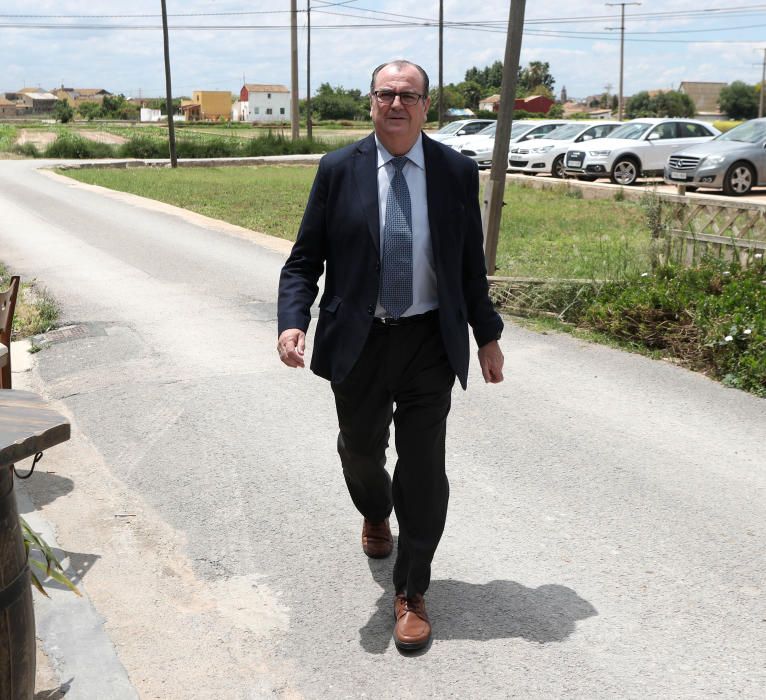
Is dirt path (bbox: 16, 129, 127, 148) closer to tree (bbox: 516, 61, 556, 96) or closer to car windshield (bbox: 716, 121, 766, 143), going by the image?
car windshield (bbox: 716, 121, 766, 143)

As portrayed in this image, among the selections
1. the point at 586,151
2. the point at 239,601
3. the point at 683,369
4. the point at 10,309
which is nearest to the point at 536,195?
the point at 586,151

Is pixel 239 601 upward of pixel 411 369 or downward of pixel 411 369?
downward

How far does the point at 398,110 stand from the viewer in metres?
3.37

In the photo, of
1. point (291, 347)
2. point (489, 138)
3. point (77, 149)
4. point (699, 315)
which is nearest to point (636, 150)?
point (489, 138)

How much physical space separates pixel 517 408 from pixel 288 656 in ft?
10.9

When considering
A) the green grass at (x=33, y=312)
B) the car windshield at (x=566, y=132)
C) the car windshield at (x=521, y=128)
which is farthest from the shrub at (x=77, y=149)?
the green grass at (x=33, y=312)

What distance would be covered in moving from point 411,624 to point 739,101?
127 meters

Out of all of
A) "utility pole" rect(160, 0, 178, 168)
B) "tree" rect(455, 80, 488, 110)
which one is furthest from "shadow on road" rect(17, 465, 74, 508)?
"tree" rect(455, 80, 488, 110)

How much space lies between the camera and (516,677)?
3322 mm

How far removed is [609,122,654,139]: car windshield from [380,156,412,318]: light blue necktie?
22.1 m

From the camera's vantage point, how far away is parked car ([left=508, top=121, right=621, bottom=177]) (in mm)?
26728

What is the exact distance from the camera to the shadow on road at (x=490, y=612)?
3.60 metres

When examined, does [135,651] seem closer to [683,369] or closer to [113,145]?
[683,369]

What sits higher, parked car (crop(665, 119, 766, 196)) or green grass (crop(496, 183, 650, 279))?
parked car (crop(665, 119, 766, 196))
